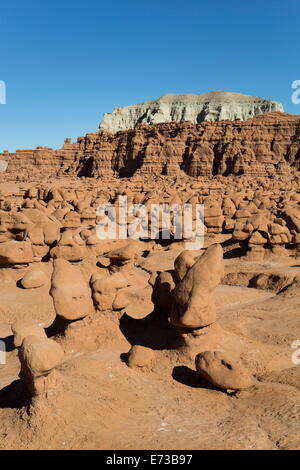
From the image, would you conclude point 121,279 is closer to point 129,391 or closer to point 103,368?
point 103,368

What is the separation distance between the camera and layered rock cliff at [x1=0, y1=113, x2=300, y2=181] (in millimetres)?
38344

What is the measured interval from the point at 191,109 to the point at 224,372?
7186 centimetres

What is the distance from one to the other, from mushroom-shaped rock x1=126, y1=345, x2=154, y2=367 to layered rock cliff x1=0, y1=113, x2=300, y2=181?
3302 centimetres

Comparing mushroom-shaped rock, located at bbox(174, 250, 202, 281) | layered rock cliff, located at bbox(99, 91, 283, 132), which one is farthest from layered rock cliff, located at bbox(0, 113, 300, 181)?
mushroom-shaped rock, located at bbox(174, 250, 202, 281)

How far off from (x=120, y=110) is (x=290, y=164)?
4615 centimetres

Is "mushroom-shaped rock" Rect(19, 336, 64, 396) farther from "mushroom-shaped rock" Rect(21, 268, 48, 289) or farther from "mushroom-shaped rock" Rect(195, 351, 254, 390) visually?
"mushroom-shaped rock" Rect(21, 268, 48, 289)

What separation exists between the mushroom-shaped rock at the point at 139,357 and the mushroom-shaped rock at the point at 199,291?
583 millimetres

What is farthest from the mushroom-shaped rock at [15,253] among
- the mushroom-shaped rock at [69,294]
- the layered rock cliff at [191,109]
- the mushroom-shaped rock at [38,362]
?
the layered rock cliff at [191,109]

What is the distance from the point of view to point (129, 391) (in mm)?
4773

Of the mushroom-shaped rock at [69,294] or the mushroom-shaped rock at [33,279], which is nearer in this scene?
the mushroom-shaped rock at [69,294]

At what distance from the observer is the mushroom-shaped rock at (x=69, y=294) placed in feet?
19.3

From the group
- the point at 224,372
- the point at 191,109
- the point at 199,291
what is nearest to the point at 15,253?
the point at 199,291

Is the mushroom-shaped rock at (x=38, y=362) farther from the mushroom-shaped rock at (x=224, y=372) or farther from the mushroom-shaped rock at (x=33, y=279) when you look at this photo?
the mushroom-shaped rock at (x=33, y=279)
